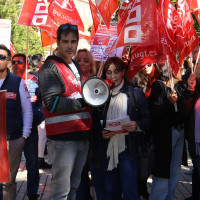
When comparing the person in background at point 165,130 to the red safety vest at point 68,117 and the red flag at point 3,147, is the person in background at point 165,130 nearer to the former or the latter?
the red safety vest at point 68,117

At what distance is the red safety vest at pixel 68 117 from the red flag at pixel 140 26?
943 mm

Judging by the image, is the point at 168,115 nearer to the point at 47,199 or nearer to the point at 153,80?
the point at 153,80

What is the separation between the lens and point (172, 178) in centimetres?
477

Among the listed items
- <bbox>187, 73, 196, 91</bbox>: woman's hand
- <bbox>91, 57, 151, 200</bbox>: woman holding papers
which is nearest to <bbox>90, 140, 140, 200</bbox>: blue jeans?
<bbox>91, 57, 151, 200</bbox>: woman holding papers

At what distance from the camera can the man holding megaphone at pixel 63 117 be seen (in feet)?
11.4

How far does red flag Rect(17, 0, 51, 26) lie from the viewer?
6755 mm

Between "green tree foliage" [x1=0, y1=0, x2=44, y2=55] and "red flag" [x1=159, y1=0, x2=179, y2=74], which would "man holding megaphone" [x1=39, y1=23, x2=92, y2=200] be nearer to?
"red flag" [x1=159, y1=0, x2=179, y2=74]

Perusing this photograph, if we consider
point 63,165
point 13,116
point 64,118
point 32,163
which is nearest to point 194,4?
point 64,118

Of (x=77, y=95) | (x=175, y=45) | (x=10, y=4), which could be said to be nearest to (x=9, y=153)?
(x=77, y=95)

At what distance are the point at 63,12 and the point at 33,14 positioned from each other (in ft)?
2.30

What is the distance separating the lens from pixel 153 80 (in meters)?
4.76

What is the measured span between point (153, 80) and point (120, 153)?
111cm

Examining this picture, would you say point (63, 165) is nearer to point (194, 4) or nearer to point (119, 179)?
point (119, 179)

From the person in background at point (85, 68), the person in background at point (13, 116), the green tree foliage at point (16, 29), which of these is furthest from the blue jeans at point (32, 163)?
the green tree foliage at point (16, 29)
